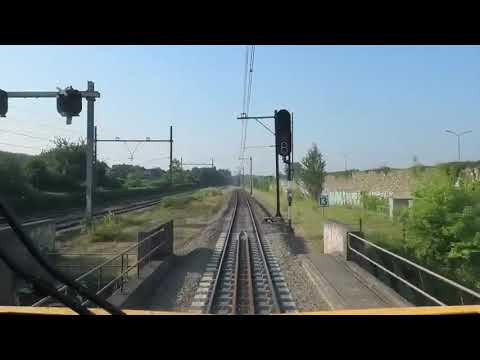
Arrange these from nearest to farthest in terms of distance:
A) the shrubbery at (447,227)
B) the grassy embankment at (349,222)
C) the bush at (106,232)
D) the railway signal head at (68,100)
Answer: the railway signal head at (68,100)
the shrubbery at (447,227)
the grassy embankment at (349,222)
the bush at (106,232)

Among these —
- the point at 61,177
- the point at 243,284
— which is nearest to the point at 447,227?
the point at 243,284

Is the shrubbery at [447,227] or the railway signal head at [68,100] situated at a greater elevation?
the railway signal head at [68,100]

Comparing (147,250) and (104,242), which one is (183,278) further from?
(104,242)

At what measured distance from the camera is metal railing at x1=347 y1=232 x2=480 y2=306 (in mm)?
8742

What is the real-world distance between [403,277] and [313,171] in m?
19.4

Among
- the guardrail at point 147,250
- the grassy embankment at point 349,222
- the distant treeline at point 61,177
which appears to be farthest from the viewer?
the distant treeline at point 61,177

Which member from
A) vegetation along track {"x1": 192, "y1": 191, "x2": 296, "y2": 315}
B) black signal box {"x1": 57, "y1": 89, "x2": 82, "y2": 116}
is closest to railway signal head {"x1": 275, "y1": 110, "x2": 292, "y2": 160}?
vegetation along track {"x1": 192, "y1": 191, "x2": 296, "y2": 315}

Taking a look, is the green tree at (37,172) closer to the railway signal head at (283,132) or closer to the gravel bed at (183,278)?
the gravel bed at (183,278)

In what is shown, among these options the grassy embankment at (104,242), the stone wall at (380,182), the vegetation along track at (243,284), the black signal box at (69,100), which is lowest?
the vegetation along track at (243,284)

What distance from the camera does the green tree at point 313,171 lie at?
98.8 ft

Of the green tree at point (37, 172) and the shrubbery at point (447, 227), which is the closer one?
the shrubbery at point (447, 227)

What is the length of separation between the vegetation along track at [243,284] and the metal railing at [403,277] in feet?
6.47

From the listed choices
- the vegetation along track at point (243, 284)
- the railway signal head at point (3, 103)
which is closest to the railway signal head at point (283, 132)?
the vegetation along track at point (243, 284)
